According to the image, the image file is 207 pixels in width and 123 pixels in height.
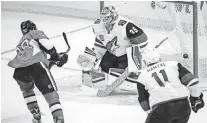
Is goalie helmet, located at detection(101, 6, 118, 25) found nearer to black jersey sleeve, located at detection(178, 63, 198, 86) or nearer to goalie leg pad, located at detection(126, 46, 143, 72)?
goalie leg pad, located at detection(126, 46, 143, 72)

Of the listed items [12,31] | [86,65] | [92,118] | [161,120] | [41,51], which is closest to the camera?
[161,120]

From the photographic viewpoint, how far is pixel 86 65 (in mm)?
2629

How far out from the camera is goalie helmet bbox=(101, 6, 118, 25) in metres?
2.52

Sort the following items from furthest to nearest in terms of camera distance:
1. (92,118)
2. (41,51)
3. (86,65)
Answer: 1. (86,65)
2. (92,118)
3. (41,51)

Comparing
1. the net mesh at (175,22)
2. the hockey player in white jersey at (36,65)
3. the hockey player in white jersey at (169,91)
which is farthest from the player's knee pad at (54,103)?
the net mesh at (175,22)

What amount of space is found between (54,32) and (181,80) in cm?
141

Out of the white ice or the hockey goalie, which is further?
the hockey goalie

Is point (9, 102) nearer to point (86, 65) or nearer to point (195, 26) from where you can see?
point (86, 65)

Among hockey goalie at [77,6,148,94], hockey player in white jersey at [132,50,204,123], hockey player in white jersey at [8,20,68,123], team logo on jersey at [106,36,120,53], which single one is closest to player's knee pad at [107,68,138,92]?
hockey goalie at [77,6,148,94]

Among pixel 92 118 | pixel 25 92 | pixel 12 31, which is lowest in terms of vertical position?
pixel 92 118

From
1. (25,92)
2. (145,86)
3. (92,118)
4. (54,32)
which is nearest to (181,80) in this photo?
(145,86)

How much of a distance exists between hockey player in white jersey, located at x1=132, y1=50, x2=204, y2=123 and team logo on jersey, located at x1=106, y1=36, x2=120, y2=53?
679 mm

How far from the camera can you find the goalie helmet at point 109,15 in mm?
2518

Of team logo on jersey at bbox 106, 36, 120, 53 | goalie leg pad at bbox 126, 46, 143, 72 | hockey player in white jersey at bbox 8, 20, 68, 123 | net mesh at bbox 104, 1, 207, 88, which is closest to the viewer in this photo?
hockey player in white jersey at bbox 8, 20, 68, 123
